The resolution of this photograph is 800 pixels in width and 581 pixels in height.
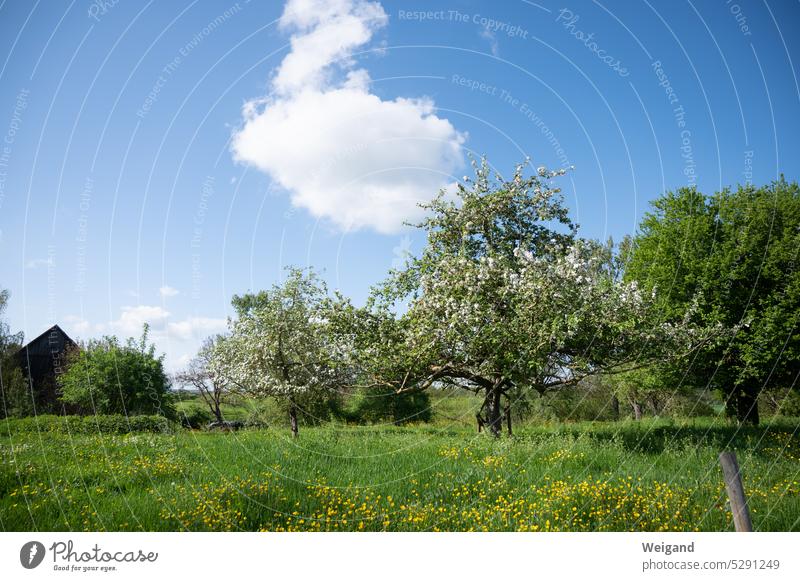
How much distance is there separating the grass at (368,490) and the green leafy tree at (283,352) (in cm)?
587

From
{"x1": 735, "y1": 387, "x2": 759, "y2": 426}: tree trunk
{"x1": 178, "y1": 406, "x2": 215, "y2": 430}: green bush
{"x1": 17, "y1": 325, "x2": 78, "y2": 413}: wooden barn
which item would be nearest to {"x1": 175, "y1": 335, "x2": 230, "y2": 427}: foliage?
{"x1": 178, "y1": 406, "x2": 215, "y2": 430}: green bush

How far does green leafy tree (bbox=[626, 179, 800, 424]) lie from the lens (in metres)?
18.6

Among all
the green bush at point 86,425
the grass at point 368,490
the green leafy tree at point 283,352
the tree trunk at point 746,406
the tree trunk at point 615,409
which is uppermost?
the green leafy tree at point 283,352

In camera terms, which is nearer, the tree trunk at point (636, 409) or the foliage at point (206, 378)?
the foliage at point (206, 378)

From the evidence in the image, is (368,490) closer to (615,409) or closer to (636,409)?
(636,409)

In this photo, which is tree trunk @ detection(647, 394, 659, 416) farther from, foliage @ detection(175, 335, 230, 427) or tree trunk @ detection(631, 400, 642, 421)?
foliage @ detection(175, 335, 230, 427)

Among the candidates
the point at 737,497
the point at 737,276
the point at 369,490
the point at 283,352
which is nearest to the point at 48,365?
the point at 283,352

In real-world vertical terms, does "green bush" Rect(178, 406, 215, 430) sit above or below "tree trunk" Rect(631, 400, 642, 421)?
above

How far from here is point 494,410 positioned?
637 inches

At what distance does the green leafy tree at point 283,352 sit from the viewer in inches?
669

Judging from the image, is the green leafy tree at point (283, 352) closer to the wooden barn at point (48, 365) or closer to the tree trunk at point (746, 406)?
the wooden barn at point (48, 365)

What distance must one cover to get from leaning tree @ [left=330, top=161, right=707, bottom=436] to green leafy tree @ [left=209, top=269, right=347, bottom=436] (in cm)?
225

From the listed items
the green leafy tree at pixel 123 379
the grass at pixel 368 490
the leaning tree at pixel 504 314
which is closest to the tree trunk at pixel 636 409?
the leaning tree at pixel 504 314

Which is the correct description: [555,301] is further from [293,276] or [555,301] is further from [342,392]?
[293,276]
